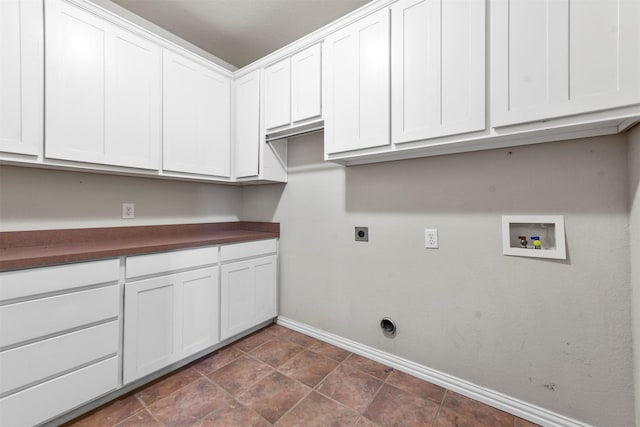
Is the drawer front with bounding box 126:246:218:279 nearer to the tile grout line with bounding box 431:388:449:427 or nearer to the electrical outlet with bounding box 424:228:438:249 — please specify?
the electrical outlet with bounding box 424:228:438:249

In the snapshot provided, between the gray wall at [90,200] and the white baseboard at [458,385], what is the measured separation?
163 centimetres

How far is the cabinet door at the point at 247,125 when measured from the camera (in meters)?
2.30

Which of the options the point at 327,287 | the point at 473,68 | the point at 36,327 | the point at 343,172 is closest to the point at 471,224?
the point at 473,68

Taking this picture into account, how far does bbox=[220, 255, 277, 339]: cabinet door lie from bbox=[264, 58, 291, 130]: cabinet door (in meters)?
1.23

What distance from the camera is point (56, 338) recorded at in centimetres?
130

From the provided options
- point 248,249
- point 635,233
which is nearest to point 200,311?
point 248,249

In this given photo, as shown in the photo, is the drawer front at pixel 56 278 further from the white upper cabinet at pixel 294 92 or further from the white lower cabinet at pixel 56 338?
the white upper cabinet at pixel 294 92

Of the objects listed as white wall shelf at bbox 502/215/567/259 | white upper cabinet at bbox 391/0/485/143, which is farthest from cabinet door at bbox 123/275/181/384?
white wall shelf at bbox 502/215/567/259

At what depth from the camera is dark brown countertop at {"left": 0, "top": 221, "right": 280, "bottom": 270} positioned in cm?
129

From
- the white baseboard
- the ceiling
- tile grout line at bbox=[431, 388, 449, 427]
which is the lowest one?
tile grout line at bbox=[431, 388, 449, 427]

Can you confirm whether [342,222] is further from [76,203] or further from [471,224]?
[76,203]

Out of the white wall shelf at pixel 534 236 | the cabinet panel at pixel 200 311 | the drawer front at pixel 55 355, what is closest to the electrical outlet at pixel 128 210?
the cabinet panel at pixel 200 311

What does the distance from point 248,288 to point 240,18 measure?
7.15 feet

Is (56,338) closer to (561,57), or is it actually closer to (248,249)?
(248,249)
